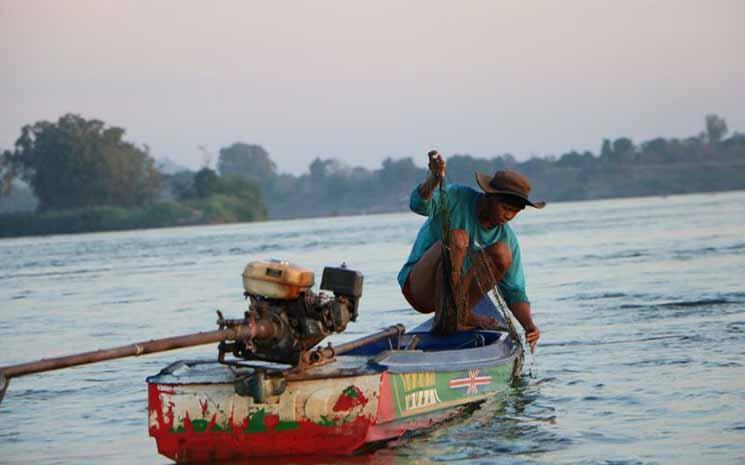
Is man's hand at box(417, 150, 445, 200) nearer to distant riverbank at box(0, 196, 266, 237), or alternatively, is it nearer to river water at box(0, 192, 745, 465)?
river water at box(0, 192, 745, 465)

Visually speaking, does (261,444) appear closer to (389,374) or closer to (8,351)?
(389,374)

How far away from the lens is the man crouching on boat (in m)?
8.16

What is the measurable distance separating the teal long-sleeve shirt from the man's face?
0.06 meters

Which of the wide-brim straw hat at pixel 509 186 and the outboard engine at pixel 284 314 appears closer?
the outboard engine at pixel 284 314

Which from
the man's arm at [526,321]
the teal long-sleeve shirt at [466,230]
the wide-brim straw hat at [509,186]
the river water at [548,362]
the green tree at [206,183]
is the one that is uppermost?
the green tree at [206,183]

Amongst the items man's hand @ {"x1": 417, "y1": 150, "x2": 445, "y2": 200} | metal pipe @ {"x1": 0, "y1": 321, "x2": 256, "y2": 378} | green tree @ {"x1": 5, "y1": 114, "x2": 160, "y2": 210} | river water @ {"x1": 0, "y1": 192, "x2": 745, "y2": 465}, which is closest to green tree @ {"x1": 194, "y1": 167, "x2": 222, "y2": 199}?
green tree @ {"x1": 5, "y1": 114, "x2": 160, "y2": 210}

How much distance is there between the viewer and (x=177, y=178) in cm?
11944

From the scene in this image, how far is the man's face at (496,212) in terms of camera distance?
8.26 meters

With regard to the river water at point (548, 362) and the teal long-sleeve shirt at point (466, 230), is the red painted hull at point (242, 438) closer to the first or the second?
the river water at point (548, 362)

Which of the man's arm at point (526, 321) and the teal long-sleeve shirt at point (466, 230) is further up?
the teal long-sleeve shirt at point (466, 230)

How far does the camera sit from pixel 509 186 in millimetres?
8141

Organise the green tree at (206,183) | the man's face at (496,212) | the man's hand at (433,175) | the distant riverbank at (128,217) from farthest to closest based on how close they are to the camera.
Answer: the green tree at (206,183) < the distant riverbank at (128,217) < the man's face at (496,212) < the man's hand at (433,175)

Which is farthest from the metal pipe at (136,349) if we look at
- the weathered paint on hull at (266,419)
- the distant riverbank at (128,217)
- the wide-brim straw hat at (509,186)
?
the distant riverbank at (128,217)

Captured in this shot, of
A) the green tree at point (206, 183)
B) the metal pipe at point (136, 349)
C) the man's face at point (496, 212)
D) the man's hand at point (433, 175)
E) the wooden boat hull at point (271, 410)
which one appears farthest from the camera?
the green tree at point (206, 183)
